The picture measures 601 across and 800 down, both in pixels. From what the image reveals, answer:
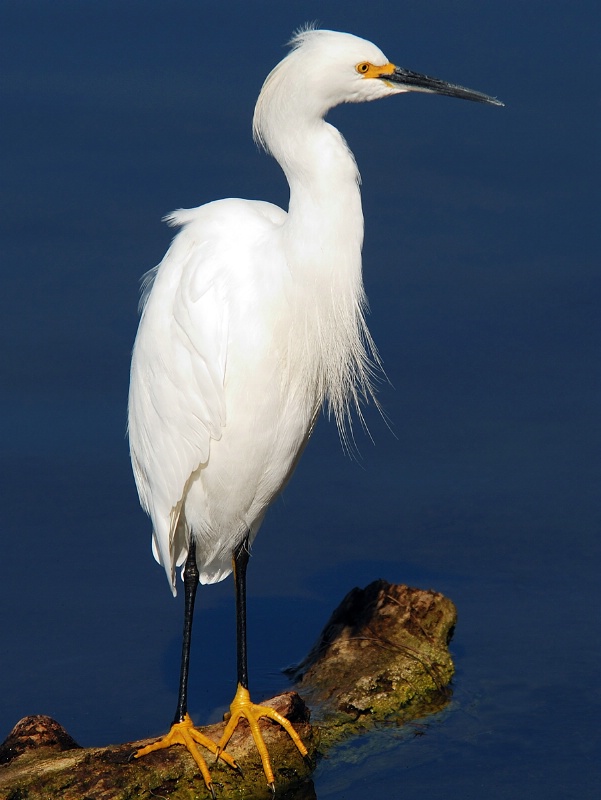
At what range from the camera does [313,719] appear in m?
4.19

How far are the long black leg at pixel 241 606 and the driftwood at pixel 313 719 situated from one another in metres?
0.24

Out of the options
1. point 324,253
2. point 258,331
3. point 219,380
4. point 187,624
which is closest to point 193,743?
point 187,624

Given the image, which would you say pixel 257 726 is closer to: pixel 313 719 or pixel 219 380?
pixel 313 719

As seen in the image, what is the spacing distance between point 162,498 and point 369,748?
3.31 ft

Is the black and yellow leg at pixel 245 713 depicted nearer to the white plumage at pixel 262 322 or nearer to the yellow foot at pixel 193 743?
the yellow foot at pixel 193 743

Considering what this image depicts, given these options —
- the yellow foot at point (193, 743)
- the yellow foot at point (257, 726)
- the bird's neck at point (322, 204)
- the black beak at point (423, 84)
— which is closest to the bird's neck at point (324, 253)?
the bird's neck at point (322, 204)

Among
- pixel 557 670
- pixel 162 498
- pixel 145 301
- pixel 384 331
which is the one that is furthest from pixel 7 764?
pixel 384 331

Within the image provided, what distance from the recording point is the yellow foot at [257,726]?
388cm

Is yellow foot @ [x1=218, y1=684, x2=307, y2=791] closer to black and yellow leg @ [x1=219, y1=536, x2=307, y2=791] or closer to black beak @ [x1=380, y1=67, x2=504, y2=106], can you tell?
black and yellow leg @ [x1=219, y1=536, x2=307, y2=791]

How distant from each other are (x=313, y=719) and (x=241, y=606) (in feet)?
1.42

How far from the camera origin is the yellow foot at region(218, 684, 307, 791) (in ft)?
12.7

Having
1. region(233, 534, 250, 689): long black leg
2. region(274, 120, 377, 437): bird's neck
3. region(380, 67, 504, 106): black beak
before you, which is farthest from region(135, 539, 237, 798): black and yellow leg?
region(380, 67, 504, 106): black beak

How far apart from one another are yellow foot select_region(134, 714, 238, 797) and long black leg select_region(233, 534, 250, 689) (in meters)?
0.30

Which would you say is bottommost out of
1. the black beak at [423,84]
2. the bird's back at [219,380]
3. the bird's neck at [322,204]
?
the bird's back at [219,380]
